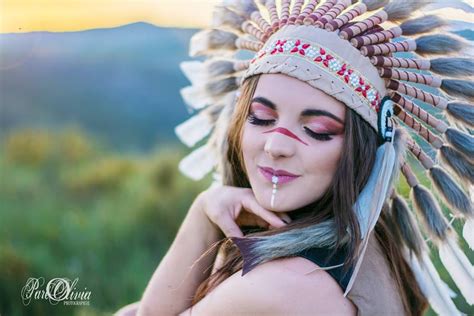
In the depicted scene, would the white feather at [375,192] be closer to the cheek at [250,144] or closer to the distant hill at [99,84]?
the cheek at [250,144]

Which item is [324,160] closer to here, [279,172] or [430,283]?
[279,172]

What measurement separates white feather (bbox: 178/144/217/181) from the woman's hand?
34cm

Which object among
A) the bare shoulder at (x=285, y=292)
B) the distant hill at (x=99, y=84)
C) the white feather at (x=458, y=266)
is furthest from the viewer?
the distant hill at (x=99, y=84)

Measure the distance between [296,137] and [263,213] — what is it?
0.23 metres

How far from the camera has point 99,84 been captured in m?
2.21

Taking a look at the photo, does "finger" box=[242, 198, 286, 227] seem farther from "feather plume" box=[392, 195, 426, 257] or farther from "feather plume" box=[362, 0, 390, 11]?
"feather plume" box=[362, 0, 390, 11]

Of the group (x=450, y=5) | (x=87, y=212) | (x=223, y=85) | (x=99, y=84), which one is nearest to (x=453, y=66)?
(x=450, y=5)

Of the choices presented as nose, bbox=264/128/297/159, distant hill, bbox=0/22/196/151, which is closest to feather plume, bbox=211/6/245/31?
distant hill, bbox=0/22/196/151

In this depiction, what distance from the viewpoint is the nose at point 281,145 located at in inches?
59.9

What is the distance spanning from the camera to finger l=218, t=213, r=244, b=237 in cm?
169

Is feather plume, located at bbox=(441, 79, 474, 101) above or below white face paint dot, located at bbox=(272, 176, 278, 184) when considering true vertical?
above

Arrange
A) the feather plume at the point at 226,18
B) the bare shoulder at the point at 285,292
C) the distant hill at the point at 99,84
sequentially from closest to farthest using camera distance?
the bare shoulder at the point at 285,292 < the feather plume at the point at 226,18 < the distant hill at the point at 99,84

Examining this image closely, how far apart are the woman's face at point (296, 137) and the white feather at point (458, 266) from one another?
0.50 metres

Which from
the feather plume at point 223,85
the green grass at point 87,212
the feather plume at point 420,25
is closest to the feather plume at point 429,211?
the feather plume at point 420,25
